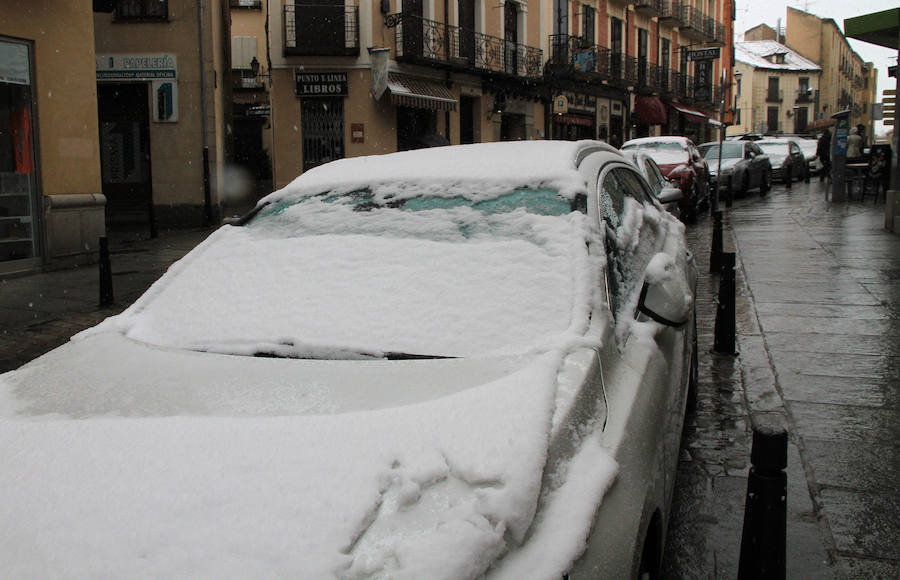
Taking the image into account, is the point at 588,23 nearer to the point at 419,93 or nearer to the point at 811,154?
the point at 811,154

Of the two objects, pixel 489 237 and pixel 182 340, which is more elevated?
pixel 489 237

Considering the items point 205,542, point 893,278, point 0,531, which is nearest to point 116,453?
point 0,531

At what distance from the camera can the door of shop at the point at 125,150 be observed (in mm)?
18062

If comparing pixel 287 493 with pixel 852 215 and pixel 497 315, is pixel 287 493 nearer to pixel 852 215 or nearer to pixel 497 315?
pixel 497 315

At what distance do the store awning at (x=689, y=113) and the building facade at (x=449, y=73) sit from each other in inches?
85.2

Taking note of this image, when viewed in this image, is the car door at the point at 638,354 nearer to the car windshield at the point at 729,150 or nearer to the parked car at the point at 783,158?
the car windshield at the point at 729,150

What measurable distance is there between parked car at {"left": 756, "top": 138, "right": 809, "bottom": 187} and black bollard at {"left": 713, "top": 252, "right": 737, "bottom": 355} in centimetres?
2292

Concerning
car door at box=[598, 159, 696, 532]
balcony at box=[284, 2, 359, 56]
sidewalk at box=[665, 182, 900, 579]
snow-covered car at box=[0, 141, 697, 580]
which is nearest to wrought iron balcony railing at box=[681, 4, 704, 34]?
balcony at box=[284, 2, 359, 56]

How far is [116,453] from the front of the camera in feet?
6.26

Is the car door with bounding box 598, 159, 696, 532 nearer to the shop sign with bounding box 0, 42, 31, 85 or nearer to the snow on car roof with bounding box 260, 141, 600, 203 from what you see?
the snow on car roof with bounding box 260, 141, 600, 203

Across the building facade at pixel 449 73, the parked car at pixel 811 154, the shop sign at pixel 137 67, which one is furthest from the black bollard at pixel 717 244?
the parked car at pixel 811 154

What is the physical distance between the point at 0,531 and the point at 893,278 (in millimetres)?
9281

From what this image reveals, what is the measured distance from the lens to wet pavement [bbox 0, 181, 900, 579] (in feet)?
10.7

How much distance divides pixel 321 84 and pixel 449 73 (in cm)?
441
